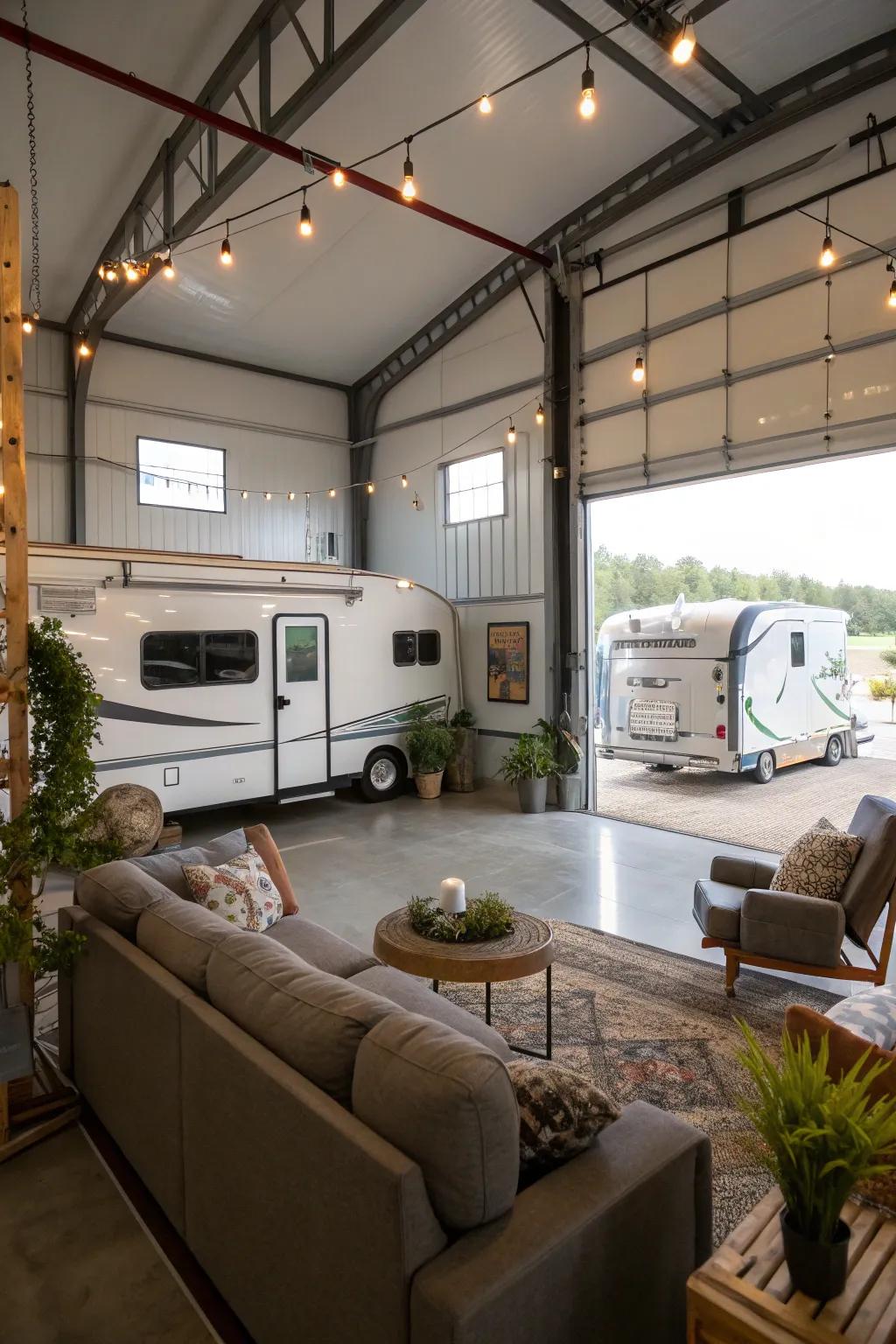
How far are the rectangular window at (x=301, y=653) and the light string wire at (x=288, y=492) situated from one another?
9.85 feet

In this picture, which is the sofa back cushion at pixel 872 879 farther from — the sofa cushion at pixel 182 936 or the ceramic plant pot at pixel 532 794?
the ceramic plant pot at pixel 532 794

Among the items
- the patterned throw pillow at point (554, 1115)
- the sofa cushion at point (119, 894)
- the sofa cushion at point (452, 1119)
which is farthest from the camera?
the sofa cushion at point (119, 894)

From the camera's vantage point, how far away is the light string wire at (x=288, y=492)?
8.70 m

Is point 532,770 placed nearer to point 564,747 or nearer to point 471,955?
point 564,747

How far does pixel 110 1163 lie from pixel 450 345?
9.03 meters

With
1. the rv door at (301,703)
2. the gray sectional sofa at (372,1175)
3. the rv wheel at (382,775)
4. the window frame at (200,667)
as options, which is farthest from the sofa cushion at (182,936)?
the rv wheel at (382,775)

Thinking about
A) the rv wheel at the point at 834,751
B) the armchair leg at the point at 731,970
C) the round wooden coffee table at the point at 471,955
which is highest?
the round wooden coffee table at the point at 471,955

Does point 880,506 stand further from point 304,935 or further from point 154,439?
point 154,439

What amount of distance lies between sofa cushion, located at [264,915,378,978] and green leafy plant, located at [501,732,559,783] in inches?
182

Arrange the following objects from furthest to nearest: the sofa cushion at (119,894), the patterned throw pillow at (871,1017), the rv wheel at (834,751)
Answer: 1. the rv wheel at (834,751)
2. the sofa cushion at (119,894)
3. the patterned throw pillow at (871,1017)

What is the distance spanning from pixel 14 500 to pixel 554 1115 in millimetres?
2608

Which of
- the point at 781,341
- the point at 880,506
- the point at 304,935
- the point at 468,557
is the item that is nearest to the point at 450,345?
the point at 468,557

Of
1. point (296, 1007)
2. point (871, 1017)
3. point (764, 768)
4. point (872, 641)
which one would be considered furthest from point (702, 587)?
point (296, 1007)

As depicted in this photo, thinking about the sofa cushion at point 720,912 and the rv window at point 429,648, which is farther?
the rv window at point 429,648
